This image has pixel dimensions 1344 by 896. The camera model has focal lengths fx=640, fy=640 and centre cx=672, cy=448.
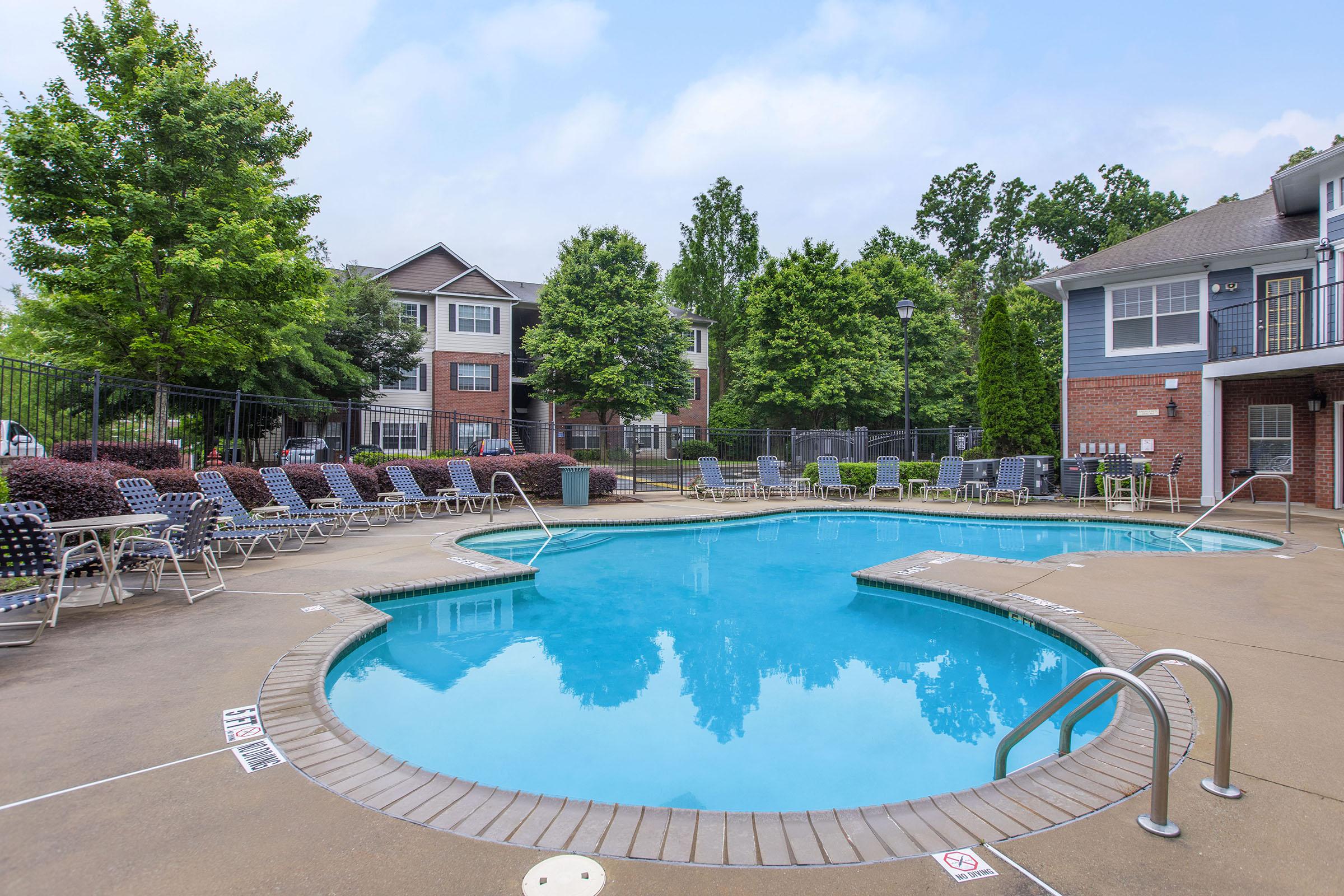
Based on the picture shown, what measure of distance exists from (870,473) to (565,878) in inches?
637

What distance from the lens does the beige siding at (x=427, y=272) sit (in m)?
29.6

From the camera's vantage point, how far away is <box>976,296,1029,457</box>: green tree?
1670 centimetres

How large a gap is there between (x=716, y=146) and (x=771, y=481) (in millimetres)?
24519

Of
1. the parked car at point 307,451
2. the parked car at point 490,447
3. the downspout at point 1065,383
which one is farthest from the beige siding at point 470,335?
the downspout at point 1065,383

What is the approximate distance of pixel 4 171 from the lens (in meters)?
12.9

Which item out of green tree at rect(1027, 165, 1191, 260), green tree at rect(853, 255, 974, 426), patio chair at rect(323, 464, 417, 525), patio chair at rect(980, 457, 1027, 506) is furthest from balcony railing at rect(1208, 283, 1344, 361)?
green tree at rect(1027, 165, 1191, 260)

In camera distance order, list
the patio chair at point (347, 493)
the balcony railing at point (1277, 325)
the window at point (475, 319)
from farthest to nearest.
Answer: the window at point (475, 319) → the balcony railing at point (1277, 325) → the patio chair at point (347, 493)

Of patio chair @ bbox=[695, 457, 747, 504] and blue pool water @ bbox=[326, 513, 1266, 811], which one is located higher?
patio chair @ bbox=[695, 457, 747, 504]

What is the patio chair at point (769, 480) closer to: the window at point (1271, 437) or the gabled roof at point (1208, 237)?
the gabled roof at point (1208, 237)

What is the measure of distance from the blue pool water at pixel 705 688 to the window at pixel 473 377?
2313cm

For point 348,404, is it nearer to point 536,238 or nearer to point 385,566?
point 385,566

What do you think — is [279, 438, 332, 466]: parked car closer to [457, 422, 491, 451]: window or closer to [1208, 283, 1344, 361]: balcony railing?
[457, 422, 491, 451]: window

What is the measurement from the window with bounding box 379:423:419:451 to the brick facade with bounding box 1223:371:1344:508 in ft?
88.9

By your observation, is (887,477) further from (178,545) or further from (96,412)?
(96,412)
